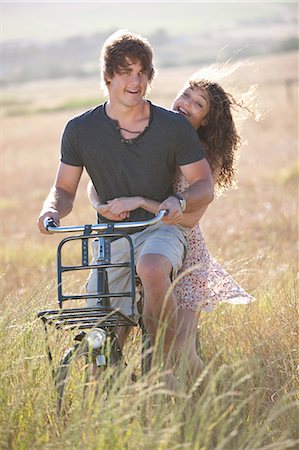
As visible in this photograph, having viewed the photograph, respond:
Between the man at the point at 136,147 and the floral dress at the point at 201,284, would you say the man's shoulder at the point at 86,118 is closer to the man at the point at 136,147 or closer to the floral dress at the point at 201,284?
the man at the point at 136,147

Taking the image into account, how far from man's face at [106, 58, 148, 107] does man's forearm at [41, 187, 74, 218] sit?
641 mm

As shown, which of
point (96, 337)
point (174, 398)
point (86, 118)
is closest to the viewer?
point (96, 337)

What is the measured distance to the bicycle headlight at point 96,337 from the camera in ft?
18.5

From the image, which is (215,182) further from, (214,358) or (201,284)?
(214,358)

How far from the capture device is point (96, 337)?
18.5 feet

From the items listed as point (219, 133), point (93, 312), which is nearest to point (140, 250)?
point (93, 312)

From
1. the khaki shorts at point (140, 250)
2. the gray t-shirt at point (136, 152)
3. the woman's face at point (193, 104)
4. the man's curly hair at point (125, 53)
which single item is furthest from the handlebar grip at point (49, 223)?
the woman's face at point (193, 104)

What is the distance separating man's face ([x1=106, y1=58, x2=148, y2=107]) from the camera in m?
6.47

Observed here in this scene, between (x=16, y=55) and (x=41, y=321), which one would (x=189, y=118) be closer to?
(x=41, y=321)

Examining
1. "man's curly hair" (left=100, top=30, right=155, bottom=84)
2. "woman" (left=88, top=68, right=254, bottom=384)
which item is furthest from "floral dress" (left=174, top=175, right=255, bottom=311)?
"man's curly hair" (left=100, top=30, right=155, bottom=84)

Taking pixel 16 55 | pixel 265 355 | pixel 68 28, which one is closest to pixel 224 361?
pixel 265 355

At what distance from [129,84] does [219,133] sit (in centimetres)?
83

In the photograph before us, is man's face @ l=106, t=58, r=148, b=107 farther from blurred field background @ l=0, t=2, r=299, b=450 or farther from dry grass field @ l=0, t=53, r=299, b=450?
dry grass field @ l=0, t=53, r=299, b=450

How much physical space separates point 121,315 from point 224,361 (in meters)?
1.17
